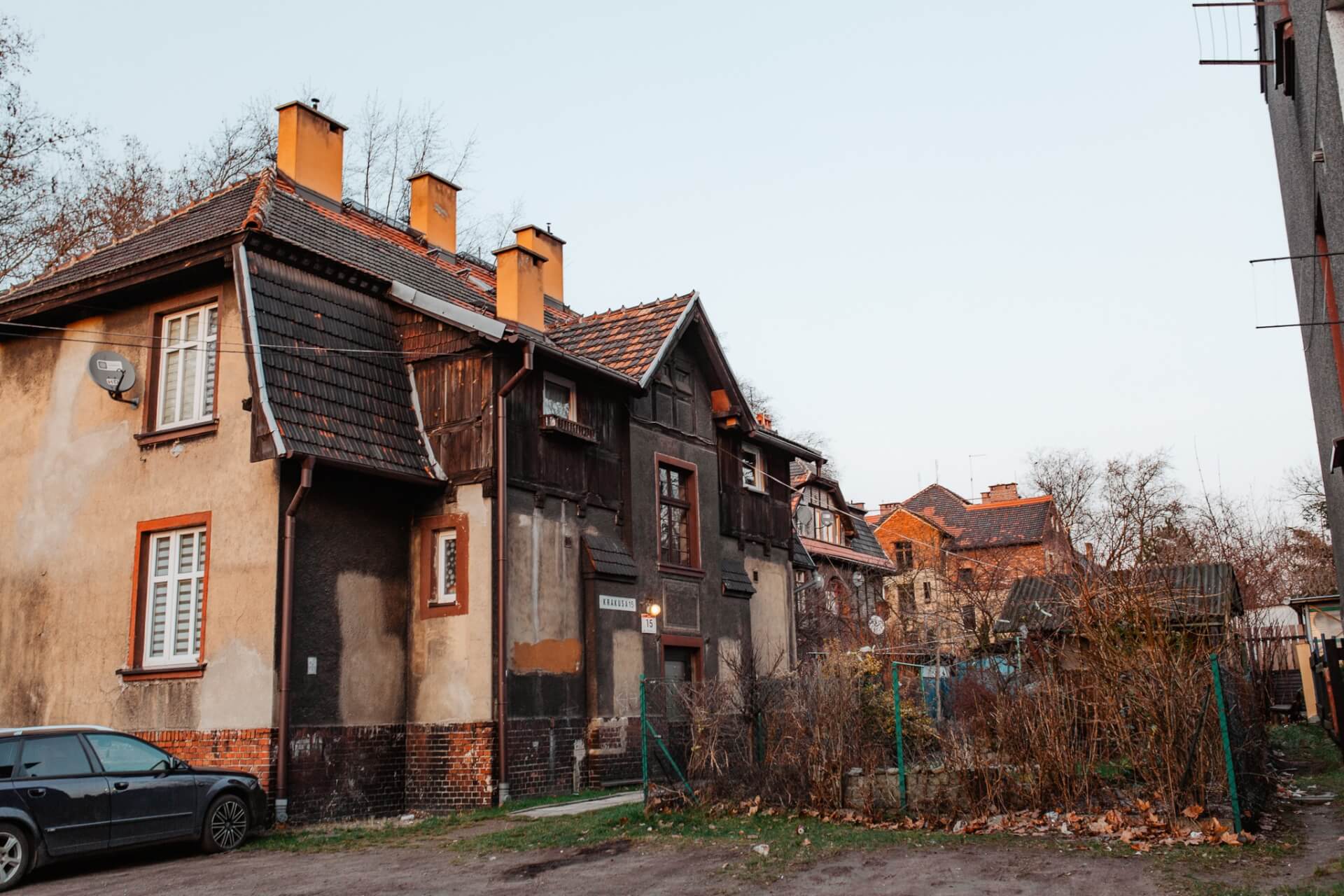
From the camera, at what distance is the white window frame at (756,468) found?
24250mm

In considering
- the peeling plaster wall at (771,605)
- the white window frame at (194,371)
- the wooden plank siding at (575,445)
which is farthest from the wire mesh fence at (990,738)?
the peeling plaster wall at (771,605)

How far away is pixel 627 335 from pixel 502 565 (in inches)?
236

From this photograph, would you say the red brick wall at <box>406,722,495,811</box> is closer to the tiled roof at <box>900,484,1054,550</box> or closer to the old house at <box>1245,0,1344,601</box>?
the old house at <box>1245,0,1344,601</box>

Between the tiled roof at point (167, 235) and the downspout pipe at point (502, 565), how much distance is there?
4625 mm

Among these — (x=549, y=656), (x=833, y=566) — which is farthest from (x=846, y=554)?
(x=549, y=656)

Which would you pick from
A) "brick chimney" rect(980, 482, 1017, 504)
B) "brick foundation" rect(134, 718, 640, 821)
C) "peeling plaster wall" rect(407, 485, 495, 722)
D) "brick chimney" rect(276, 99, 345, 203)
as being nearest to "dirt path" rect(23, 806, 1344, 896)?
"brick foundation" rect(134, 718, 640, 821)

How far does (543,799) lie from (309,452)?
5.78 m

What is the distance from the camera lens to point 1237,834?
10.1 m

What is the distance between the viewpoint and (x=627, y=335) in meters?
20.7

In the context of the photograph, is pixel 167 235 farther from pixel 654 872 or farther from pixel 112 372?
pixel 654 872

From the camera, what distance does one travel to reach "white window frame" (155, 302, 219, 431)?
53.0 ft

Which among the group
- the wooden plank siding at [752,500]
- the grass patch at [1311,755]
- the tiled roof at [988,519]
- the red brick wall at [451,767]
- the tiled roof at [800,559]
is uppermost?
the tiled roof at [988,519]

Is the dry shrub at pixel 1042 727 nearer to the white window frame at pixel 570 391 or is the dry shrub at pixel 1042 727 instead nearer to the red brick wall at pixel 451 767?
the red brick wall at pixel 451 767

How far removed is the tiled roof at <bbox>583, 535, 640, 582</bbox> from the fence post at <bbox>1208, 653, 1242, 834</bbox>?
9.72 meters
